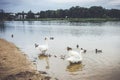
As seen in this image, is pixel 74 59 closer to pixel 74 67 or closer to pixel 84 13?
pixel 74 67

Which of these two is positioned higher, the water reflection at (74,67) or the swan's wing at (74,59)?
the swan's wing at (74,59)

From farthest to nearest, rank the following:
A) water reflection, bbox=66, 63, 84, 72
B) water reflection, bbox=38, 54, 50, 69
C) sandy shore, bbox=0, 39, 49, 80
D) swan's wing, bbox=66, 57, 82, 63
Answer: water reflection, bbox=38, 54, 50, 69 < swan's wing, bbox=66, 57, 82, 63 < water reflection, bbox=66, 63, 84, 72 < sandy shore, bbox=0, 39, 49, 80

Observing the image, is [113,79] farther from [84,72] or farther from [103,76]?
[84,72]

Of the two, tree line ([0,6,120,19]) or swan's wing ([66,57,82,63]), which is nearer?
swan's wing ([66,57,82,63])

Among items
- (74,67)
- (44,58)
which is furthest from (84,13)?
(74,67)

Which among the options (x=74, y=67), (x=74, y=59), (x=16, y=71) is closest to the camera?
(x=16, y=71)

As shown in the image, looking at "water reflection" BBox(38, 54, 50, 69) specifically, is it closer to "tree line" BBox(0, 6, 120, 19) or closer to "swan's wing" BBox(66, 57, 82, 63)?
"swan's wing" BBox(66, 57, 82, 63)

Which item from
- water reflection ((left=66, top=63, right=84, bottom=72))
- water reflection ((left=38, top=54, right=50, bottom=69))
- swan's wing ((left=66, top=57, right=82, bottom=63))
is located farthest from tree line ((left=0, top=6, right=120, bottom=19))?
water reflection ((left=66, top=63, right=84, bottom=72))

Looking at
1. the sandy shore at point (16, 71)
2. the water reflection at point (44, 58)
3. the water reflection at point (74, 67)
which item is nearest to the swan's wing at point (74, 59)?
the water reflection at point (74, 67)

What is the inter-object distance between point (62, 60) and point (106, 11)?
122682 millimetres

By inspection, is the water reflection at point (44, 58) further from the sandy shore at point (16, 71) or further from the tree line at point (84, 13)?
the tree line at point (84, 13)

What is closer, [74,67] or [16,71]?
[16,71]

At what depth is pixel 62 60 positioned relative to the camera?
19.2 m

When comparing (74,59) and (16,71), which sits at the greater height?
(16,71)
